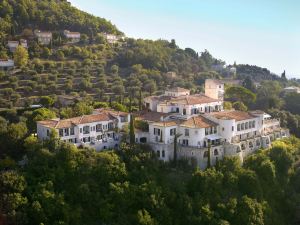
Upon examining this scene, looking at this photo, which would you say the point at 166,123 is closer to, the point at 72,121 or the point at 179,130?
the point at 179,130

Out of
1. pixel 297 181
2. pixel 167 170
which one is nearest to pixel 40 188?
pixel 167 170

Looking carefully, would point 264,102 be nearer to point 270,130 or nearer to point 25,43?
point 270,130

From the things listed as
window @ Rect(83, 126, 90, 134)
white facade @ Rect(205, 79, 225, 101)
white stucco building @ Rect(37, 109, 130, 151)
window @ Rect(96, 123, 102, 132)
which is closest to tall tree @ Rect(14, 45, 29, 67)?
white stucco building @ Rect(37, 109, 130, 151)

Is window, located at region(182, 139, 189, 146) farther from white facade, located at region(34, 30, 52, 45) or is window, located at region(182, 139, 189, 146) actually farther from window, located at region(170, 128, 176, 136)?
white facade, located at region(34, 30, 52, 45)

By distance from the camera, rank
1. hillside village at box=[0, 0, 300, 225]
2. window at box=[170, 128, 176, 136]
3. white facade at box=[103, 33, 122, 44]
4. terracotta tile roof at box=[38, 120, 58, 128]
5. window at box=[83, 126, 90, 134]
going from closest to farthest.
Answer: hillside village at box=[0, 0, 300, 225] → terracotta tile roof at box=[38, 120, 58, 128] → window at box=[83, 126, 90, 134] → window at box=[170, 128, 176, 136] → white facade at box=[103, 33, 122, 44]

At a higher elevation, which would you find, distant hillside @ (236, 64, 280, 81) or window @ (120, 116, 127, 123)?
distant hillside @ (236, 64, 280, 81)

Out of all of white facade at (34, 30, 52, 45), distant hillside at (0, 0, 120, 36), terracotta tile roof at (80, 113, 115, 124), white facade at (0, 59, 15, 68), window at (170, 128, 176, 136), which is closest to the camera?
terracotta tile roof at (80, 113, 115, 124)

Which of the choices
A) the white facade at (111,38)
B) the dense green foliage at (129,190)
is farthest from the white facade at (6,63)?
the dense green foliage at (129,190)
